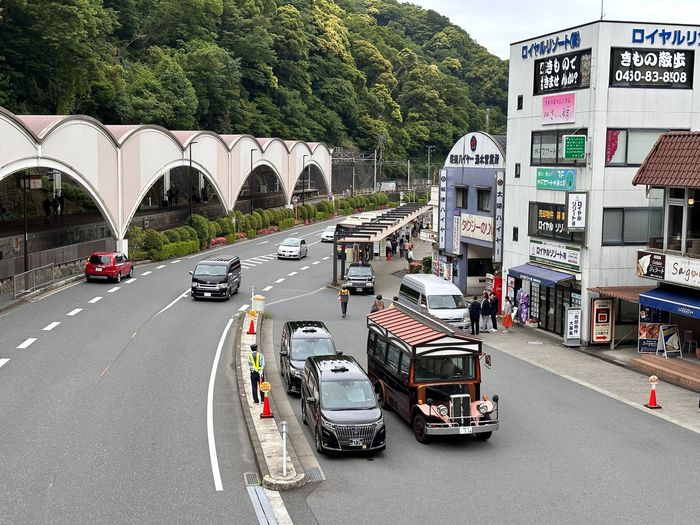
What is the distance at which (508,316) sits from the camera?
34.1 m

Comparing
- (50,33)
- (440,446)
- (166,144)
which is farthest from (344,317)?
(50,33)

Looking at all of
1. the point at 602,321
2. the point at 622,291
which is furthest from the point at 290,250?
the point at 622,291

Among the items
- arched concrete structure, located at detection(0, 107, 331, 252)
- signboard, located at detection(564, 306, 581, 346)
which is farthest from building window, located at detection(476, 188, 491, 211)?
arched concrete structure, located at detection(0, 107, 331, 252)

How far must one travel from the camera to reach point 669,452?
18.5 metres

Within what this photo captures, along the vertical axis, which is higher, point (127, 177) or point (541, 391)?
point (127, 177)

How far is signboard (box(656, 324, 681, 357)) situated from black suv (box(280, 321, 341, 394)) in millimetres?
11135

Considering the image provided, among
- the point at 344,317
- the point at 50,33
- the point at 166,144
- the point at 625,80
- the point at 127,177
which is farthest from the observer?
the point at 50,33

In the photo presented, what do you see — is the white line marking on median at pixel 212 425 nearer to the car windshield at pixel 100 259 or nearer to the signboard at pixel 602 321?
the signboard at pixel 602 321

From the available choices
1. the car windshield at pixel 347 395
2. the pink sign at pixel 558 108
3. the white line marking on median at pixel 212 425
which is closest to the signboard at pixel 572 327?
the pink sign at pixel 558 108

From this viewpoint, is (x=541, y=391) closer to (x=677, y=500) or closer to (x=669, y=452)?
(x=669, y=452)

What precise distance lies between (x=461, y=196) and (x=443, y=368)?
81.5ft

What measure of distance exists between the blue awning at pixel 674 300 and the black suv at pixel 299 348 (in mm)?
10337

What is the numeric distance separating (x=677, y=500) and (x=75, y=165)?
39.2m

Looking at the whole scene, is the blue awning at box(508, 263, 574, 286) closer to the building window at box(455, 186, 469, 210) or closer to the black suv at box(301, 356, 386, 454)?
the building window at box(455, 186, 469, 210)
